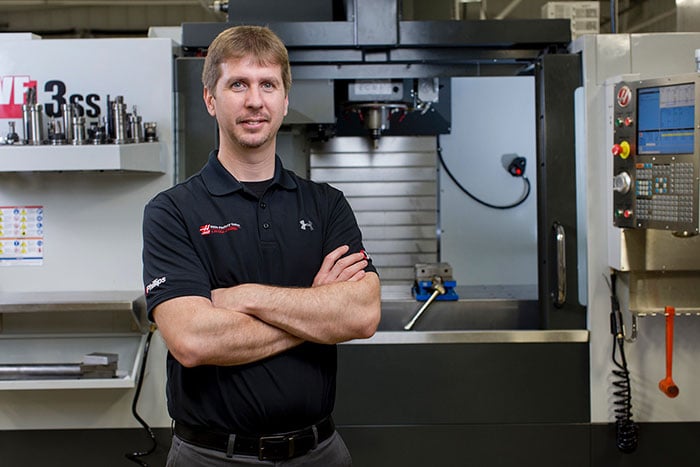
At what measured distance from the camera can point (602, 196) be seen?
2.59 m

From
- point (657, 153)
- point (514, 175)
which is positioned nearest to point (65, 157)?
point (657, 153)

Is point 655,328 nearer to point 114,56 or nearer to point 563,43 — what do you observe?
point 563,43

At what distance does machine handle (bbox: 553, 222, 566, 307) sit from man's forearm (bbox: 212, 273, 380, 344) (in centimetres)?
111

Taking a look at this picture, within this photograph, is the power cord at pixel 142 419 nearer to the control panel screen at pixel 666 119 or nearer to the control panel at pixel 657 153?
the control panel at pixel 657 153

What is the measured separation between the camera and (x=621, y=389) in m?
2.60

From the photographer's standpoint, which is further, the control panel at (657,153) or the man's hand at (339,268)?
the control panel at (657,153)

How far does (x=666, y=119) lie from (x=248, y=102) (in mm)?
1253

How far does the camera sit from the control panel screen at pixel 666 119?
7.36 ft

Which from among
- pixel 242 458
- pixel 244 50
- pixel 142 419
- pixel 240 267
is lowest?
pixel 142 419

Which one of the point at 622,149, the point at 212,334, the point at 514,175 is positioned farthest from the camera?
the point at 514,175

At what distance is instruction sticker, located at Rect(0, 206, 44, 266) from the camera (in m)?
2.62

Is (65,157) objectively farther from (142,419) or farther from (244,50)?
(244,50)

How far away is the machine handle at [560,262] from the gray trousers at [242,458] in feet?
3.82

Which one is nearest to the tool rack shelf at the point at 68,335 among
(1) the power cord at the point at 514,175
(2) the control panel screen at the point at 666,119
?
(2) the control panel screen at the point at 666,119
